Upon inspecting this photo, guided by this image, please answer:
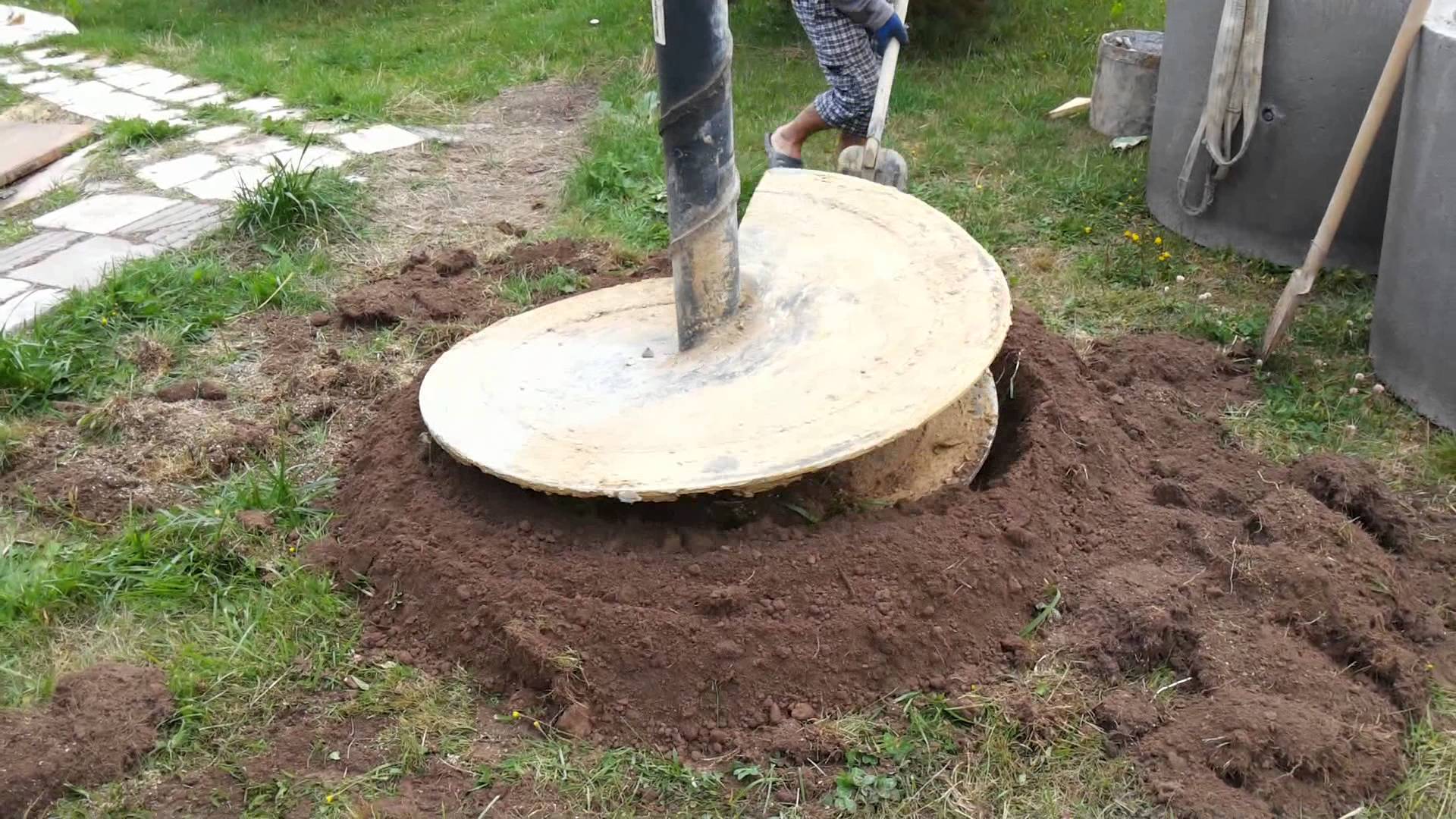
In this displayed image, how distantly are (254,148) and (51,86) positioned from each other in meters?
2.18

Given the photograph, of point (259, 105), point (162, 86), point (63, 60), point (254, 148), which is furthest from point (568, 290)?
point (63, 60)

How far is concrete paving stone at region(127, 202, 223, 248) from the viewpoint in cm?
468

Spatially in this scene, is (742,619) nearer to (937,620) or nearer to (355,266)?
(937,620)

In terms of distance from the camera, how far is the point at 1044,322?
3963 millimetres

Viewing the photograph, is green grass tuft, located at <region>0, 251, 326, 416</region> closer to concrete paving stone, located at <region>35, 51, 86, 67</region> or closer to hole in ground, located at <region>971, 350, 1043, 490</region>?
hole in ground, located at <region>971, 350, 1043, 490</region>

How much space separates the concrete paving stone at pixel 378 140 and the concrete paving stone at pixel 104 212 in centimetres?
94

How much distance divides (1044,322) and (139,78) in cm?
572

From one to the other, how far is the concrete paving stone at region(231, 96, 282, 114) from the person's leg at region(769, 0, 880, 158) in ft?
9.60

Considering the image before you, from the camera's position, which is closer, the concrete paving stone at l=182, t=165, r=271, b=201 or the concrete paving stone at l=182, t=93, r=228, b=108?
→ the concrete paving stone at l=182, t=165, r=271, b=201

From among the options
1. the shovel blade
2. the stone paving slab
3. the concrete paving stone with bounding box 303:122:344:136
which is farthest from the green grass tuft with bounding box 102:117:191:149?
the shovel blade

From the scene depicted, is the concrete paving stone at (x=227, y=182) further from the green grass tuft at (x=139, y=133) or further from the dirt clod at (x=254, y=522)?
the dirt clod at (x=254, y=522)

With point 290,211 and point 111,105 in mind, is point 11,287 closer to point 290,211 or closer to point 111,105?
point 290,211

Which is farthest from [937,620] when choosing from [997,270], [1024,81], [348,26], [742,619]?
[348,26]

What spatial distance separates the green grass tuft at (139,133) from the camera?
573 centimetres
